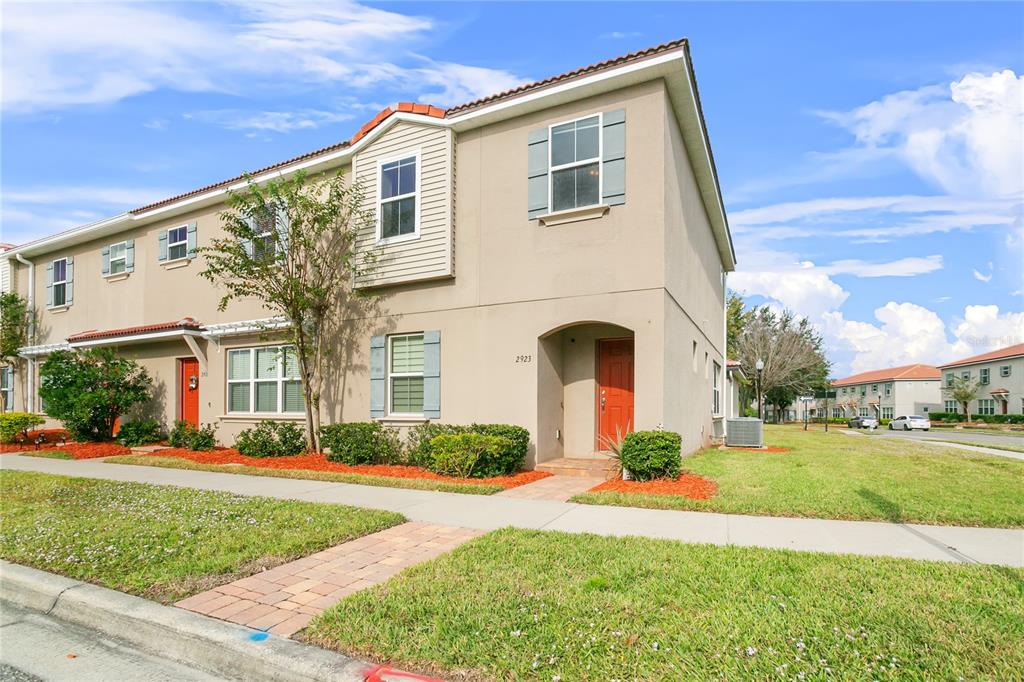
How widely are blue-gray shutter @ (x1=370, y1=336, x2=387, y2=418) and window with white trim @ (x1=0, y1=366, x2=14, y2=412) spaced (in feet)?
57.9

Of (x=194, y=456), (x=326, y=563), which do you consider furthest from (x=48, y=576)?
(x=194, y=456)

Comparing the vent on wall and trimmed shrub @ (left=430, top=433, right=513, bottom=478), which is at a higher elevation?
trimmed shrub @ (left=430, top=433, right=513, bottom=478)

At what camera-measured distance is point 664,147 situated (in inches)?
389

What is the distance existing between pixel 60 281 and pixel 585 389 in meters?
19.2

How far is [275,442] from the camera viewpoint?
13.0 metres

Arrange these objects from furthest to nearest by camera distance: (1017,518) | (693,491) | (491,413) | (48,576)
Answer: (491,413) < (693,491) < (1017,518) < (48,576)

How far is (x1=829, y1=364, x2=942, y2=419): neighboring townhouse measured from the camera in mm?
66250

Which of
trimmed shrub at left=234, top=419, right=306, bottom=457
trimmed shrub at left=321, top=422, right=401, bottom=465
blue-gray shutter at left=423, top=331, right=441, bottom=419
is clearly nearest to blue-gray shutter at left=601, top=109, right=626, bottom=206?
blue-gray shutter at left=423, top=331, right=441, bottom=419

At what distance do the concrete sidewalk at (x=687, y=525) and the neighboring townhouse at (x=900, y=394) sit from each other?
65020 mm

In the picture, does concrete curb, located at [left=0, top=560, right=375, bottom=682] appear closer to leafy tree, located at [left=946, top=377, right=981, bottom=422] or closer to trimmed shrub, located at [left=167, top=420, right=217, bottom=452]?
trimmed shrub, located at [left=167, top=420, right=217, bottom=452]

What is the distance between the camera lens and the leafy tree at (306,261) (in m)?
12.4

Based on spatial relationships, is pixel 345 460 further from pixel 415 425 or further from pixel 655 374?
pixel 655 374

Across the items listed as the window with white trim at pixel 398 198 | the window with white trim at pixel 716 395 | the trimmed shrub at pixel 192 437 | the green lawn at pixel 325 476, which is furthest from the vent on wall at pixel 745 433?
the trimmed shrub at pixel 192 437

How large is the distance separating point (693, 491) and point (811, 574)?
3.56 meters
